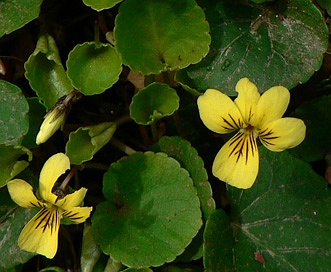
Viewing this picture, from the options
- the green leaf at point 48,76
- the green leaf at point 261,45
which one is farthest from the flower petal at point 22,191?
the green leaf at point 261,45

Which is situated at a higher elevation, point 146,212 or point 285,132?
point 285,132

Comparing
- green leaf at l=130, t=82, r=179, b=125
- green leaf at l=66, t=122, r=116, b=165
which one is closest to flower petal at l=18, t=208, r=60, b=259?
green leaf at l=66, t=122, r=116, b=165

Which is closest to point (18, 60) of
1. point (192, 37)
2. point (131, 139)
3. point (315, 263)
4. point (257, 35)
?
point (131, 139)

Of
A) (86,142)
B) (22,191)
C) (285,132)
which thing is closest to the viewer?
(285,132)

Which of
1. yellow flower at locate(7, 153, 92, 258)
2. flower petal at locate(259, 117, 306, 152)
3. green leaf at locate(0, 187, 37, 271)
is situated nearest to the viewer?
flower petal at locate(259, 117, 306, 152)

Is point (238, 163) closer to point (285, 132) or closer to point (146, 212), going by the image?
point (285, 132)

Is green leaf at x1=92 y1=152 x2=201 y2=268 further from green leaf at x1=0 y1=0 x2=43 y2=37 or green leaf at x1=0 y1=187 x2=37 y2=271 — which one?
green leaf at x1=0 y1=0 x2=43 y2=37

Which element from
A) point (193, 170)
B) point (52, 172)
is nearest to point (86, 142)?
point (52, 172)
